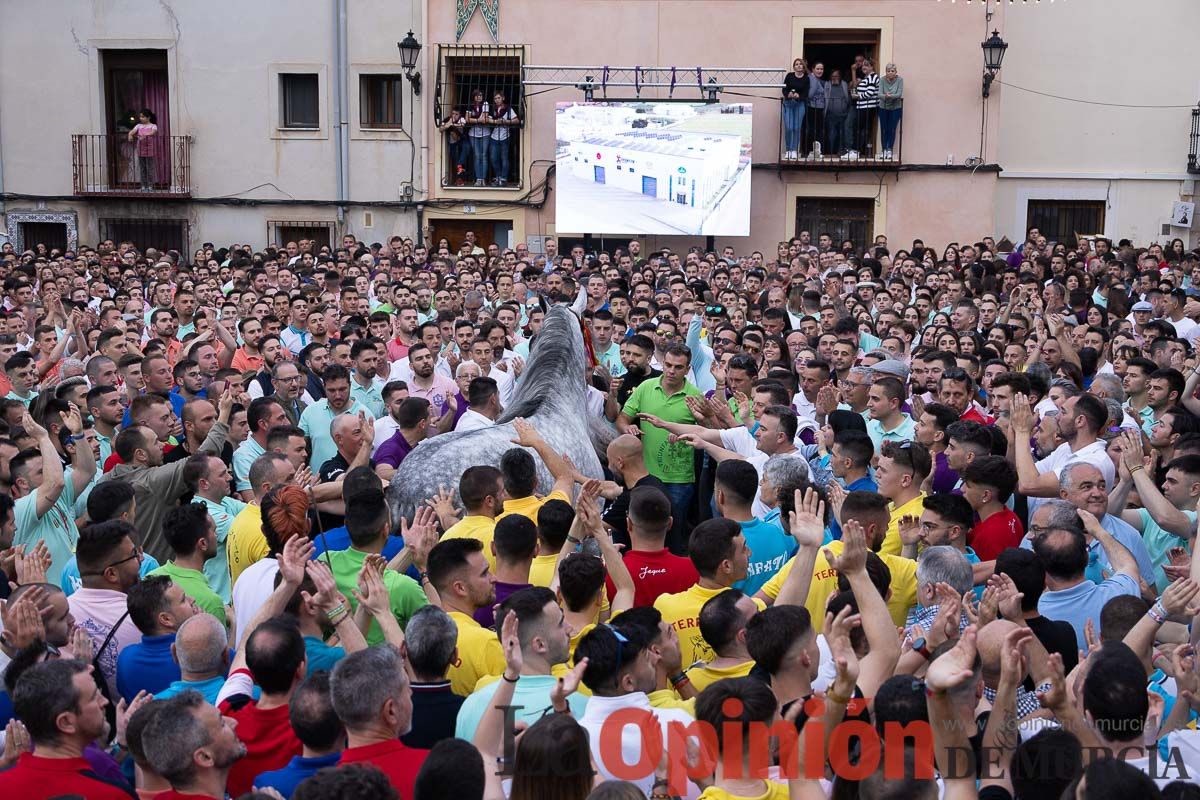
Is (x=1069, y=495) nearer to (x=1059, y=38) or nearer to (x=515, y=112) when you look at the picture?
(x=515, y=112)

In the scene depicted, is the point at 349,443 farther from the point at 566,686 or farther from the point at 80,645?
the point at 566,686

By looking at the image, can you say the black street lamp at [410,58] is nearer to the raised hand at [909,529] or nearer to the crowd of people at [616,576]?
the crowd of people at [616,576]

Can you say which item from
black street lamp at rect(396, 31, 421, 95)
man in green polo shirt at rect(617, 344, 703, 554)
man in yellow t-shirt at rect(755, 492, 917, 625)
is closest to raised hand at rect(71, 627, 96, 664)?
man in yellow t-shirt at rect(755, 492, 917, 625)

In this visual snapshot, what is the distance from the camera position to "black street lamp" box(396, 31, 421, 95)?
69.1 ft

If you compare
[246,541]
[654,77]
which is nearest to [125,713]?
[246,541]

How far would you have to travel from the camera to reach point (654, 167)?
2123cm

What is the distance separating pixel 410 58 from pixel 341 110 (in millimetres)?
1734

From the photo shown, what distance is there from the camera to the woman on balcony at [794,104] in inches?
830

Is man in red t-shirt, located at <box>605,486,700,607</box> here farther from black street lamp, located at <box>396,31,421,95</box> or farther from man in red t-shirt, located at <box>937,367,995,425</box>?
black street lamp, located at <box>396,31,421,95</box>

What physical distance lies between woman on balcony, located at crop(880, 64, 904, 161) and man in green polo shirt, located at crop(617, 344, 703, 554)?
44.9ft

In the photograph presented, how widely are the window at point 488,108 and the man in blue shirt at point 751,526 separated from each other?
16.7 metres

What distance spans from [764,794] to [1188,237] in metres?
21.9

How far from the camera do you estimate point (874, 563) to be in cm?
494

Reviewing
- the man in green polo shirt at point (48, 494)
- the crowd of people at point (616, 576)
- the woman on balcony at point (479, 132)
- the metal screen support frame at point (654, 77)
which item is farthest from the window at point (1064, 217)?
the man in green polo shirt at point (48, 494)
